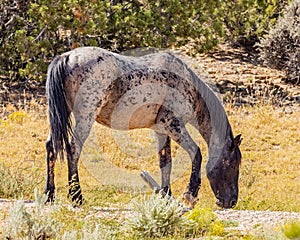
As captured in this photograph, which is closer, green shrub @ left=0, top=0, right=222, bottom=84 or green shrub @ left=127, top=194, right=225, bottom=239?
green shrub @ left=127, top=194, right=225, bottom=239

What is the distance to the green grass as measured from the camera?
6.70 m

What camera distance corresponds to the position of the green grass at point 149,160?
670 centimetres

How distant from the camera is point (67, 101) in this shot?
6.24 meters

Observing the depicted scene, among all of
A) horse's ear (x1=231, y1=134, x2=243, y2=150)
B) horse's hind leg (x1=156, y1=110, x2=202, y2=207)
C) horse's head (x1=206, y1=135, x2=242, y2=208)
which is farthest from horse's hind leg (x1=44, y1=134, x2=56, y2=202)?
horse's ear (x1=231, y1=134, x2=243, y2=150)

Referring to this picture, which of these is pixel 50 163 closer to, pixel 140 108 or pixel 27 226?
pixel 140 108

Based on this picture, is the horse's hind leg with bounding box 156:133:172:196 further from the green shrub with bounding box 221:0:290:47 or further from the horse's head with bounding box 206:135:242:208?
the green shrub with bounding box 221:0:290:47

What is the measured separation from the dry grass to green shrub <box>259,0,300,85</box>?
209 cm

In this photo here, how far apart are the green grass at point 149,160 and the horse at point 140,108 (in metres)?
0.31

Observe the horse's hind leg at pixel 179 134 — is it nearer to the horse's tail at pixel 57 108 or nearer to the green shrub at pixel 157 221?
Answer: the horse's tail at pixel 57 108

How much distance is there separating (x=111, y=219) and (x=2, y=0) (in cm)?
898

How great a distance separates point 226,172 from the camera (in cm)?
677

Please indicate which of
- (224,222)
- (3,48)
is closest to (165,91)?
(224,222)

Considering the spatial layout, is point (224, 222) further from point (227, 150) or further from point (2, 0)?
point (2, 0)

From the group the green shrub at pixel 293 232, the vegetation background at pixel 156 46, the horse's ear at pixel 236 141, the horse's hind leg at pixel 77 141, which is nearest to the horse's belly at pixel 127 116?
the horse's hind leg at pixel 77 141
